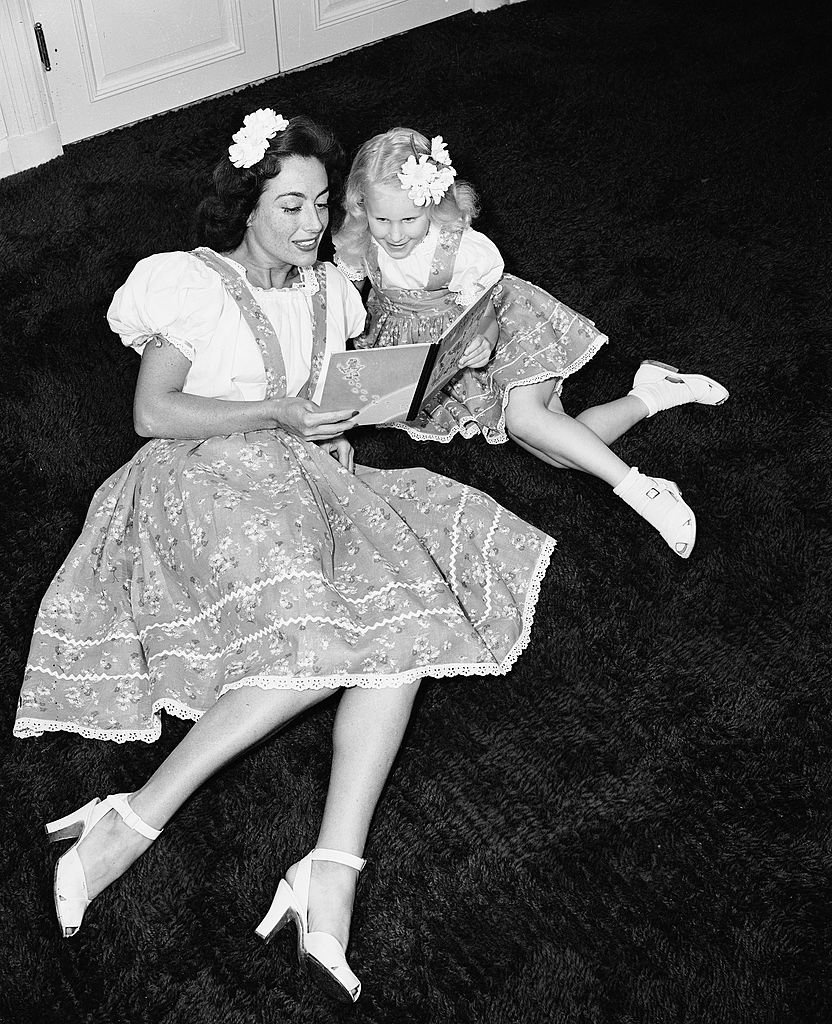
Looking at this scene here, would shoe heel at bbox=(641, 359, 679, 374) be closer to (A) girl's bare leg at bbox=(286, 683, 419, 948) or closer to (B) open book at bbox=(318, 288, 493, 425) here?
(B) open book at bbox=(318, 288, 493, 425)

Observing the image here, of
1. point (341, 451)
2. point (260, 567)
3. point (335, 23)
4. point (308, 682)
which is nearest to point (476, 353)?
point (341, 451)

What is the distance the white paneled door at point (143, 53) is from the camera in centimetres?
307

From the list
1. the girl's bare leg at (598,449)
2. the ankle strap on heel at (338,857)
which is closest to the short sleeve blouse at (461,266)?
the girl's bare leg at (598,449)

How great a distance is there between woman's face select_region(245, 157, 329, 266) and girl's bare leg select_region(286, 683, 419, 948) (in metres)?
0.75

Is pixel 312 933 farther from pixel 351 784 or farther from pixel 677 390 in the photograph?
pixel 677 390

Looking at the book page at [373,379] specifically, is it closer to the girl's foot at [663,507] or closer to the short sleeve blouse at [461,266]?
the short sleeve blouse at [461,266]

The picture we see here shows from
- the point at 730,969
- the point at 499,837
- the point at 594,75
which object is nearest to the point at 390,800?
the point at 499,837

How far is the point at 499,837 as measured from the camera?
5.94ft

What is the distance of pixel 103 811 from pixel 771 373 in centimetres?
174

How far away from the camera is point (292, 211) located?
194 cm

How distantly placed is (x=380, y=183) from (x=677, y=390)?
81cm

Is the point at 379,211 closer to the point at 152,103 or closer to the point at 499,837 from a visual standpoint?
the point at 499,837

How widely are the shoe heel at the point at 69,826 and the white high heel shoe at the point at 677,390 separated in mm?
1420

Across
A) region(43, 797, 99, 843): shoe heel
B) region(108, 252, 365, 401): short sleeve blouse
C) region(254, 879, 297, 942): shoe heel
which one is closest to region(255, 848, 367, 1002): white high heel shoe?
region(254, 879, 297, 942): shoe heel
